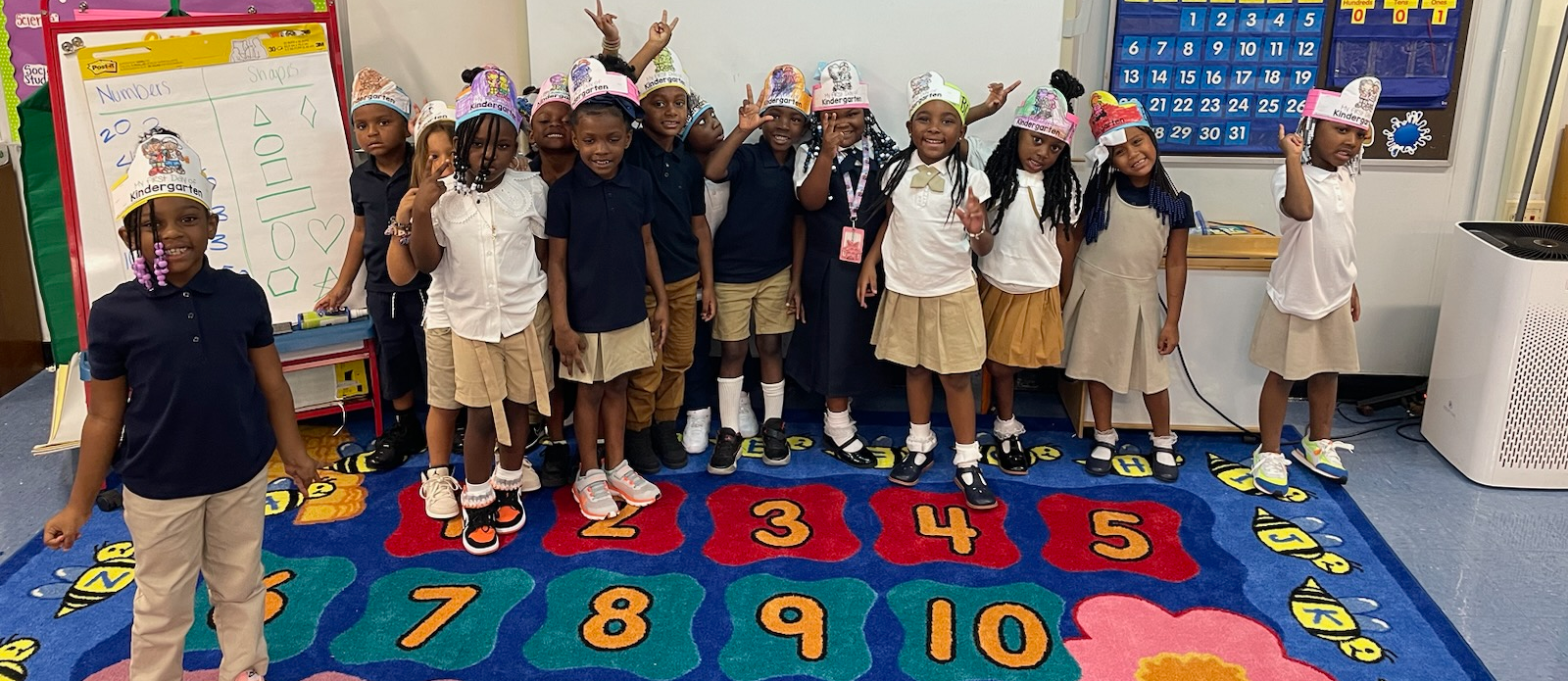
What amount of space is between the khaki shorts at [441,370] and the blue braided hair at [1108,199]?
1839 millimetres

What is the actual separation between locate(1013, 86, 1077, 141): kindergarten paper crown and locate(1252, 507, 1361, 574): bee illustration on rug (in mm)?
1198

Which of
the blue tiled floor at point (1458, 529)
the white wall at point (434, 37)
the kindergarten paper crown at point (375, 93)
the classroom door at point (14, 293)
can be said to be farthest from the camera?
the classroom door at point (14, 293)

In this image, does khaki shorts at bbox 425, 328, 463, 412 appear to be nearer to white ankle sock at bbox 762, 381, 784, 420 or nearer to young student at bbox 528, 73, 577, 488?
young student at bbox 528, 73, 577, 488

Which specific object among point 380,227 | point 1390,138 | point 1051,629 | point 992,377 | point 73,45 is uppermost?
point 73,45

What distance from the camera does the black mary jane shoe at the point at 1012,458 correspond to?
10.6 ft

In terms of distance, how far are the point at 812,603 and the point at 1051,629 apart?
55 cm

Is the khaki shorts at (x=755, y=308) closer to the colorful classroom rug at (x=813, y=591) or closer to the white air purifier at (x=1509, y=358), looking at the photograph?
the colorful classroom rug at (x=813, y=591)

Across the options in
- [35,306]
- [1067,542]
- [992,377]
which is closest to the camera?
[1067,542]

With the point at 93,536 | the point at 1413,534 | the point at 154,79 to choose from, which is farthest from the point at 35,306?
the point at 1413,534

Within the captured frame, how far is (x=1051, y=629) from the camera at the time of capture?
2396mm

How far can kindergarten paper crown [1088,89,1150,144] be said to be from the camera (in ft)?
9.75

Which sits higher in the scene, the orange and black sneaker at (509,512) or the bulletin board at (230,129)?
the bulletin board at (230,129)

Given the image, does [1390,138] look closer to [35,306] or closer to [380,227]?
[380,227]

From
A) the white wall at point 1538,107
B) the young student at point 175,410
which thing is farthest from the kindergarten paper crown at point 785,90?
the white wall at point 1538,107
